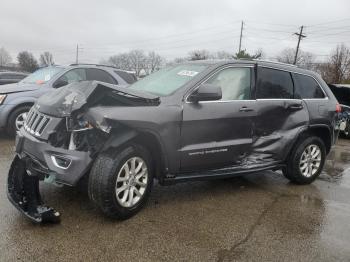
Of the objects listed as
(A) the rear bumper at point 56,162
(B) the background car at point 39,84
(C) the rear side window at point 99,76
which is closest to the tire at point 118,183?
(A) the rear bumper at point 56,162

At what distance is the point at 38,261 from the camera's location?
3062 millimetres

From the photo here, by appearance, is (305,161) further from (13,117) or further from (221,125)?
(13,117)

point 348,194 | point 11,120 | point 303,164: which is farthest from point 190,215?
point 11,120

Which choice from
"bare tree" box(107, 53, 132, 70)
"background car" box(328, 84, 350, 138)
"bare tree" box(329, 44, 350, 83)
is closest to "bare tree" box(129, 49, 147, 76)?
"bare tree" box(107, 53, 132, 70)

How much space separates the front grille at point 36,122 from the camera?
3.86 m

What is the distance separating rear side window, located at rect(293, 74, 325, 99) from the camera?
5557 mm

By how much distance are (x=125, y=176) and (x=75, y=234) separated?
2.41 feet

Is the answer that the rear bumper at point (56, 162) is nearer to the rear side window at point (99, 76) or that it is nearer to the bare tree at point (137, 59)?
the rear side window at point (99, 76)

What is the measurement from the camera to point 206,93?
13.8 feet

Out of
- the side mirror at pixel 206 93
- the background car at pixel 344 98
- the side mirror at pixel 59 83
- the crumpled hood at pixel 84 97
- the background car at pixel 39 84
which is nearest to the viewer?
the crumpled hood at pixel 84 97

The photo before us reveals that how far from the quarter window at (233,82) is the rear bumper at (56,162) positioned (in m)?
1.86

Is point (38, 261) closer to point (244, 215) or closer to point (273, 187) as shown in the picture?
point (244, 215)

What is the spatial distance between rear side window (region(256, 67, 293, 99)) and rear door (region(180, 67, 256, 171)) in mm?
179

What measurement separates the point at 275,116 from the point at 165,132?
1.82m
